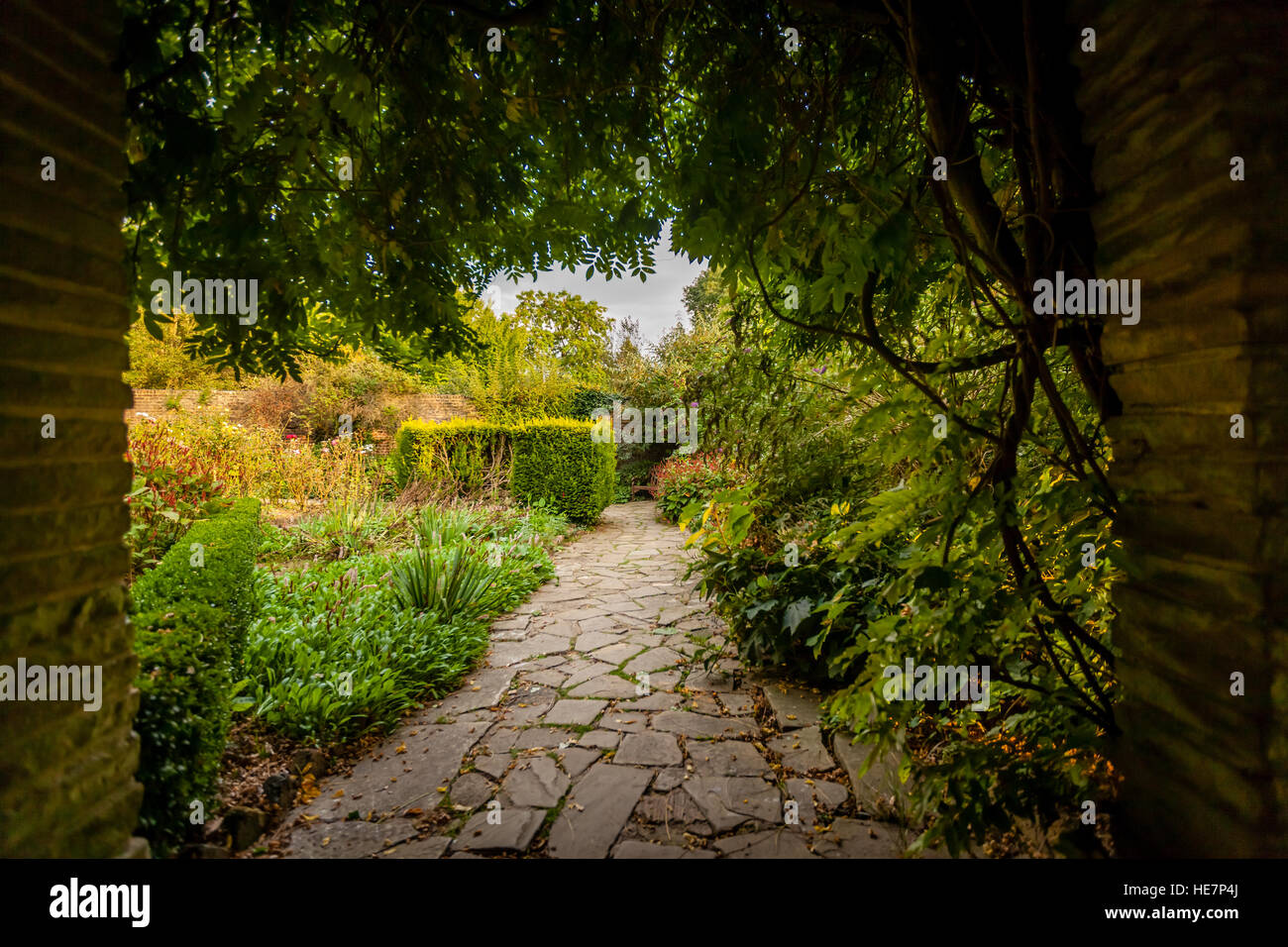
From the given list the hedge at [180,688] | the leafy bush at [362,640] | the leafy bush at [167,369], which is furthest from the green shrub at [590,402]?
the hedge at [180,688]

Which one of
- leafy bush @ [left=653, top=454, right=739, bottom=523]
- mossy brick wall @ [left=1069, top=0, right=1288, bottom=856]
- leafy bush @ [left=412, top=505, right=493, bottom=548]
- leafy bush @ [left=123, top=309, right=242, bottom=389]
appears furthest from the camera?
leafy bush @ [left=123, top=309, right=242, bottom=389]

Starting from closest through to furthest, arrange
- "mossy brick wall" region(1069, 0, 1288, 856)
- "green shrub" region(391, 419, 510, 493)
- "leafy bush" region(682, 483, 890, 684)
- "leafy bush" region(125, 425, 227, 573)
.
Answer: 1. "mossy brick wall" region(1069, 0, 1288, 856)
2. "leafy bush" region(682, 483, 890, 684)
3. "leafy bush" region(125, 425, 227, 573)
4. "green shrub" region(391, 419, 510, 493)

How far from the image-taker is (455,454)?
33.4 feet

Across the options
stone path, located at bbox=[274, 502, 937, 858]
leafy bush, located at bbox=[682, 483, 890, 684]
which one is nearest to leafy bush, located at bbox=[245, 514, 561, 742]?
stone path, located at bbox=[274, 502, 937, 858]

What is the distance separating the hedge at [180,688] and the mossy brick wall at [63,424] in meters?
0.51

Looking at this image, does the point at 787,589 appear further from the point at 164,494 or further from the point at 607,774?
the point at 164,494

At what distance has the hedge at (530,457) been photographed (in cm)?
1034

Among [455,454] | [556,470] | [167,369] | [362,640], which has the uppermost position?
[167,369]

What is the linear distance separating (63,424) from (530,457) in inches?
367

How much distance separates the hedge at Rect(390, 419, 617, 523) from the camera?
10336 mm

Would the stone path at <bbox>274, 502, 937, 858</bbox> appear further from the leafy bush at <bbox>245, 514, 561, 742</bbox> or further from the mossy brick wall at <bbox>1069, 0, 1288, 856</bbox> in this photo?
the mossy brick wall at <bbox>1069, 0, 1288, 856</bbox>

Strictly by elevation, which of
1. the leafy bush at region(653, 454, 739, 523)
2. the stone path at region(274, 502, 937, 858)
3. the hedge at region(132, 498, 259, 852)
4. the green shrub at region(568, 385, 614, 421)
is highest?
Answer: the green shrub at region(568, 385, 614, 421)

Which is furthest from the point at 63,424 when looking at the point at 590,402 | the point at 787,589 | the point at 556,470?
the point at 590,402

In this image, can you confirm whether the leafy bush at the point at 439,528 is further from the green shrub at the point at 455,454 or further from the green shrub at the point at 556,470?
the green shrub at the point at 556,470
